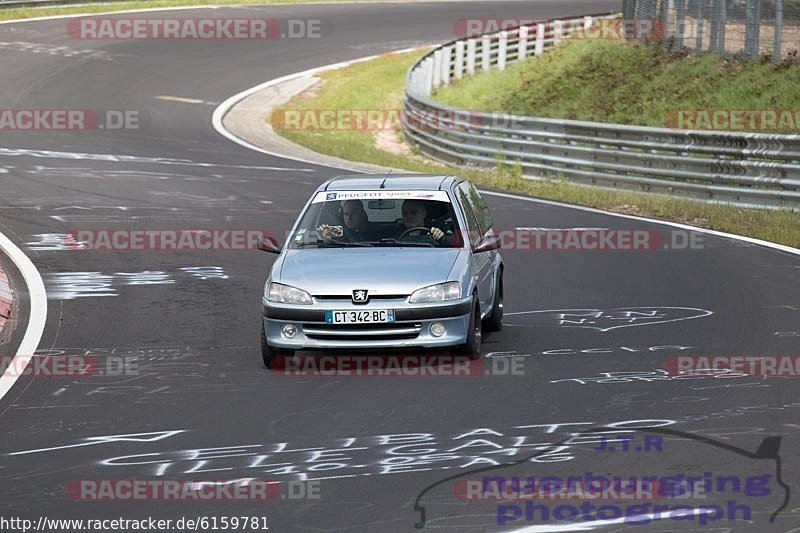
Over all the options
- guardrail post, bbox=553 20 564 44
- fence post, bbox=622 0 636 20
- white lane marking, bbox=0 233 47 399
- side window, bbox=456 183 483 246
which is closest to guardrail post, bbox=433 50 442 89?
guardrail post, bbox=553 20 564 44

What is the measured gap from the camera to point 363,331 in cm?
1069

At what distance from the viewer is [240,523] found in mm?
6918

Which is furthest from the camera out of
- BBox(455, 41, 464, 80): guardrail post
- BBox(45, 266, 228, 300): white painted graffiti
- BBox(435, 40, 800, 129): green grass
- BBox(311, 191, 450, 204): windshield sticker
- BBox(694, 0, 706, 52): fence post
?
BBox(455, 41, 464, 80): guardrail post

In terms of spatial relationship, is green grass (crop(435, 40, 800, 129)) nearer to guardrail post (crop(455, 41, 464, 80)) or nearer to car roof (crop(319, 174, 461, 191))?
guardrail post (crop(455, 41, 464, 80))

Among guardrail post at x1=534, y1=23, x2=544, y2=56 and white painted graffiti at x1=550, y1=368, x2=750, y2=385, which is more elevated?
white painted graffiti at x1=550, y1=368, x2=750, y2=385

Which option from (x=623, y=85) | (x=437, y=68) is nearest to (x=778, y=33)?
(x=623, y=85)

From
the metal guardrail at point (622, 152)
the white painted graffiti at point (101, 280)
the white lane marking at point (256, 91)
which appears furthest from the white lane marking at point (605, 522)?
the white lane marking at point (256, 91)

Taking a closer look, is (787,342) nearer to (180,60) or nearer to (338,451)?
(338,451)

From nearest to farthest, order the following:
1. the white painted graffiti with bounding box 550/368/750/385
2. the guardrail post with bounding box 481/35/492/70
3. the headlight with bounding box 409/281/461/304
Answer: the white painted graffiti with bounding box 550/368/750/385
the headlight with bounding box 409/281/461/304
the guardrail post with bounding box 481/35/492/70

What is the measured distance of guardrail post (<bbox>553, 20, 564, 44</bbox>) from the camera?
40.6m

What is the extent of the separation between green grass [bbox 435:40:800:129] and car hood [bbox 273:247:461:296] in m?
16.3

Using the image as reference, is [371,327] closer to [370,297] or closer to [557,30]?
[370,297]

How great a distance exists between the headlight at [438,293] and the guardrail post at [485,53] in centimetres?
2942

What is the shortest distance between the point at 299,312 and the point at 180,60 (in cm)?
3565
